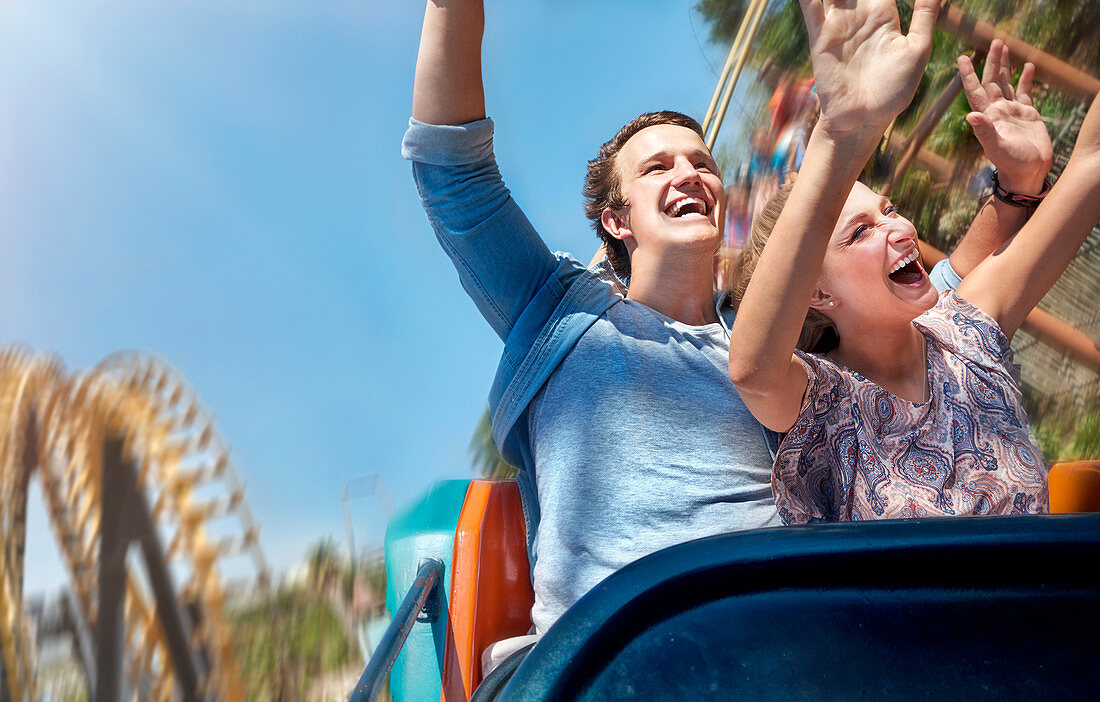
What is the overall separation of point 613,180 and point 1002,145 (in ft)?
1.48

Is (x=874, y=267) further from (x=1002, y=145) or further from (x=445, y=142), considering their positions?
(x=445, y=142)

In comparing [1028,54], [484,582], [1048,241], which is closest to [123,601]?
[484,582]

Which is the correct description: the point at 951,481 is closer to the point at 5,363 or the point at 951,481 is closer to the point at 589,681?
the point at 589,681

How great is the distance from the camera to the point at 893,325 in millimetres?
773

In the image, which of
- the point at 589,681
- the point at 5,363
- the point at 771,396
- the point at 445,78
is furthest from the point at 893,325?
the point at 5,363

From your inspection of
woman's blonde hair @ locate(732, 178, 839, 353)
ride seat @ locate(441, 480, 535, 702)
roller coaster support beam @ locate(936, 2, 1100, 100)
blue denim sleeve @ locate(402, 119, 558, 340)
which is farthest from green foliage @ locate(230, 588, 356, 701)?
roller coaster support beam @ locate(936, 2, 1100, 100)

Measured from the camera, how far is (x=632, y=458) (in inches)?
32.5

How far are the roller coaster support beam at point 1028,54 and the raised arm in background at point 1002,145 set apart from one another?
297 mm

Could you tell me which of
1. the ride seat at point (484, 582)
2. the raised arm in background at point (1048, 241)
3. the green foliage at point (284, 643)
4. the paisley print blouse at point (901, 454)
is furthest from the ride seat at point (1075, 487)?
the green foliage at point (284, 643)

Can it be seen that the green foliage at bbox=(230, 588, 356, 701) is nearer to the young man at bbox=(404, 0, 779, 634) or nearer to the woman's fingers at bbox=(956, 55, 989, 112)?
the young man at bbox=(404, 0, 779, 634)

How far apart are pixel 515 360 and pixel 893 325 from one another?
0.39 metres

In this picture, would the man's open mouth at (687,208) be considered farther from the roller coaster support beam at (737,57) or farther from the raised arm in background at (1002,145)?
the roller coaster support beam at (737,57)

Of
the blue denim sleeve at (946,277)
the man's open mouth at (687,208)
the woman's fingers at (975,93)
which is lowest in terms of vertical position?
the man's open mouth at (687,208)

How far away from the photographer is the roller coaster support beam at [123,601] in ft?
1.57
